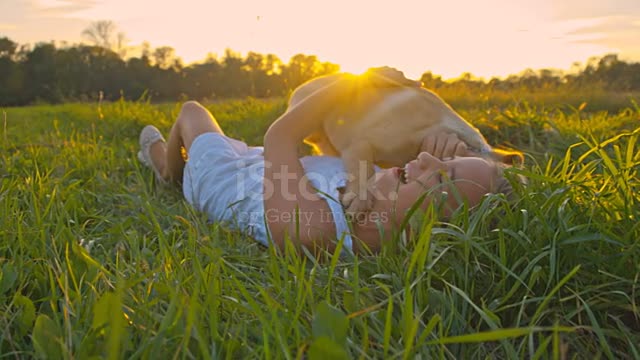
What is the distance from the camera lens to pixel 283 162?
207 centimetres

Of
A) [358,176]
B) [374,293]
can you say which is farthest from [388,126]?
[374,293]

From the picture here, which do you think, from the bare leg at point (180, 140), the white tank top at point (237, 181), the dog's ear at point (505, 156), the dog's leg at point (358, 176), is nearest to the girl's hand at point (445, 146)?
the dog's ear at point (505, 156)

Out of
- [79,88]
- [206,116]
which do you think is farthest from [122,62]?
[206,116]

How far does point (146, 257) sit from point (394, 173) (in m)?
0.84

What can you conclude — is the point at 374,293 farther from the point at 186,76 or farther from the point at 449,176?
the point at 186,76

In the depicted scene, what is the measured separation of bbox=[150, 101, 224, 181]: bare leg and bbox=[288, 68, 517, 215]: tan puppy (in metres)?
0.97

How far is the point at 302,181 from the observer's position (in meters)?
2.00

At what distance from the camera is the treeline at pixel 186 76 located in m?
6.25

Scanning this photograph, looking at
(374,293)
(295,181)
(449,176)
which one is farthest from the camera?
(295,181)

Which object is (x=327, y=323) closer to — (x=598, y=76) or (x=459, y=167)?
(x=459, y=167)

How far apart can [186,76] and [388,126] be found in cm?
869

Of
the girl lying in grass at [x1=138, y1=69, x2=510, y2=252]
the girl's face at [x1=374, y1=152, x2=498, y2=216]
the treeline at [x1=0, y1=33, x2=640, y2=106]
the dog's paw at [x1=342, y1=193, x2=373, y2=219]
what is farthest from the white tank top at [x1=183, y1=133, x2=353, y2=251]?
the treeline at [x1=0, y1=33, x2=640, y2=106]

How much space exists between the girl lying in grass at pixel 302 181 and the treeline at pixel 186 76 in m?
1.53

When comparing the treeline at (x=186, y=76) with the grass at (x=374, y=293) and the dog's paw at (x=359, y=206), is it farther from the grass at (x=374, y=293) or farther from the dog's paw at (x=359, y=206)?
the grass at (x=374, y=293)
